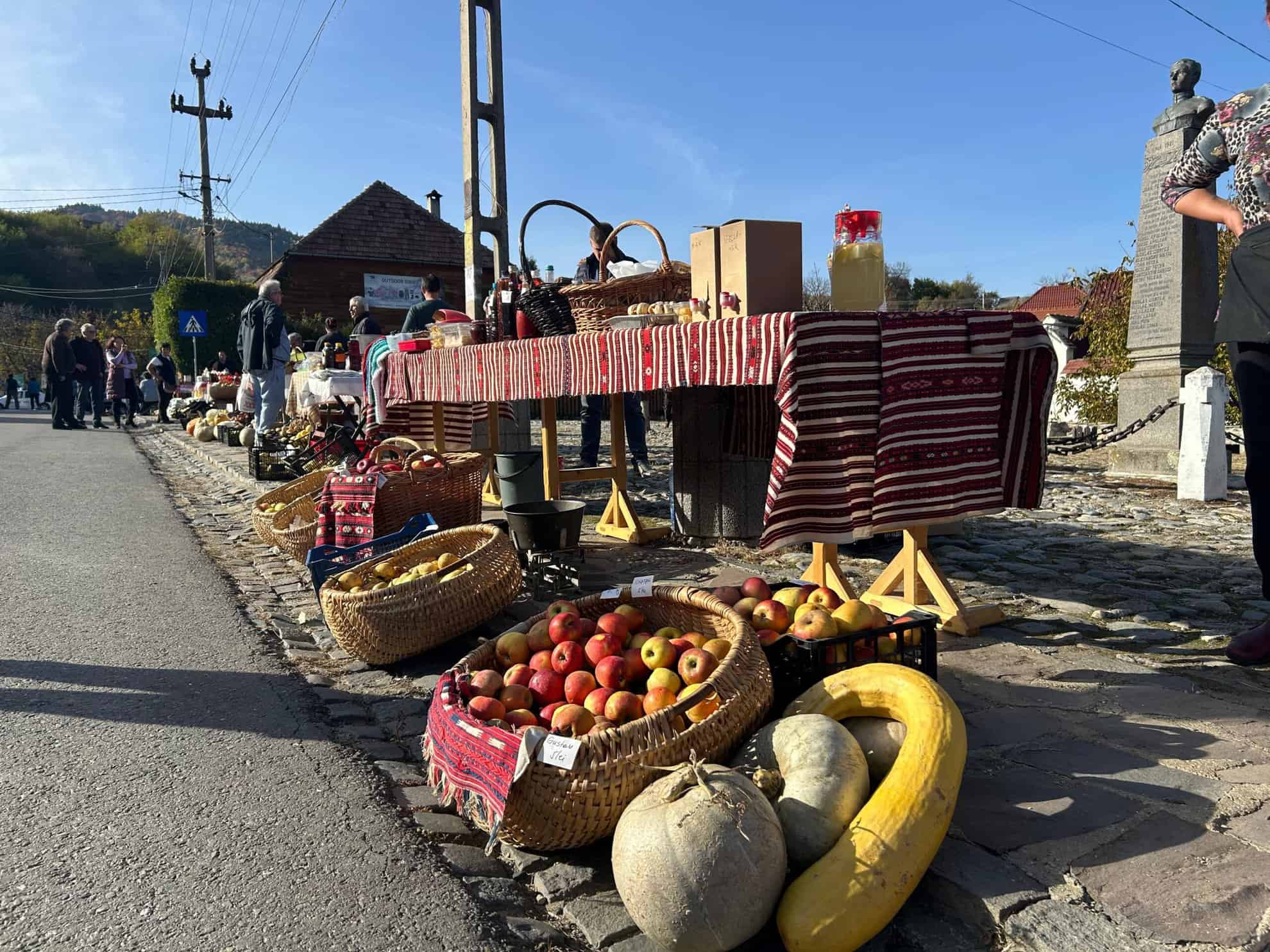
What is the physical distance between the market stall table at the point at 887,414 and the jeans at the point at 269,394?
838 cm

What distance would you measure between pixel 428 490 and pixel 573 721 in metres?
3.28

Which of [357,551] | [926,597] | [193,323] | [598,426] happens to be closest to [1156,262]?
[598,426]

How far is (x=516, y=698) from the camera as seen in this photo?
8.60 feet

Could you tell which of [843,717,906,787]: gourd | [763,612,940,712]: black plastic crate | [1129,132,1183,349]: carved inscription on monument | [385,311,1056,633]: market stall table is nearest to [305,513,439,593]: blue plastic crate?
[385,311,1056,633]: market stall table

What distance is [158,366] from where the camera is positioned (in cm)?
2238

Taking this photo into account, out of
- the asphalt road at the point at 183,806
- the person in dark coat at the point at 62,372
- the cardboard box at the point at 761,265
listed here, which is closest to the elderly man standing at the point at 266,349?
the asphalt road at the point at 183,806

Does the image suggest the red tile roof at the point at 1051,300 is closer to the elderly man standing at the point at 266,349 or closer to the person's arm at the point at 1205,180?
the elderly man standing at the point at 266,349

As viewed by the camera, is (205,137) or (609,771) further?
(205,137)

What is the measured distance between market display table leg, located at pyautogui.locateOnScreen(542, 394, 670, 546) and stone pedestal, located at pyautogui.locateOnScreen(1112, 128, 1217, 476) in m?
6.38

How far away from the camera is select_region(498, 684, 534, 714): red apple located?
261 centimetres

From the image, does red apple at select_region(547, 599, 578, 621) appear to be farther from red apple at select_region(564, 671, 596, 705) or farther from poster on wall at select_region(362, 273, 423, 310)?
poster on wall at select_region(362, 273, 423, 310)

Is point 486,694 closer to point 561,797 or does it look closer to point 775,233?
point 561,797

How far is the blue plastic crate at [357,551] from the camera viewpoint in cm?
457

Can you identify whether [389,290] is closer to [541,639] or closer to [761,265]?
[761,265]
